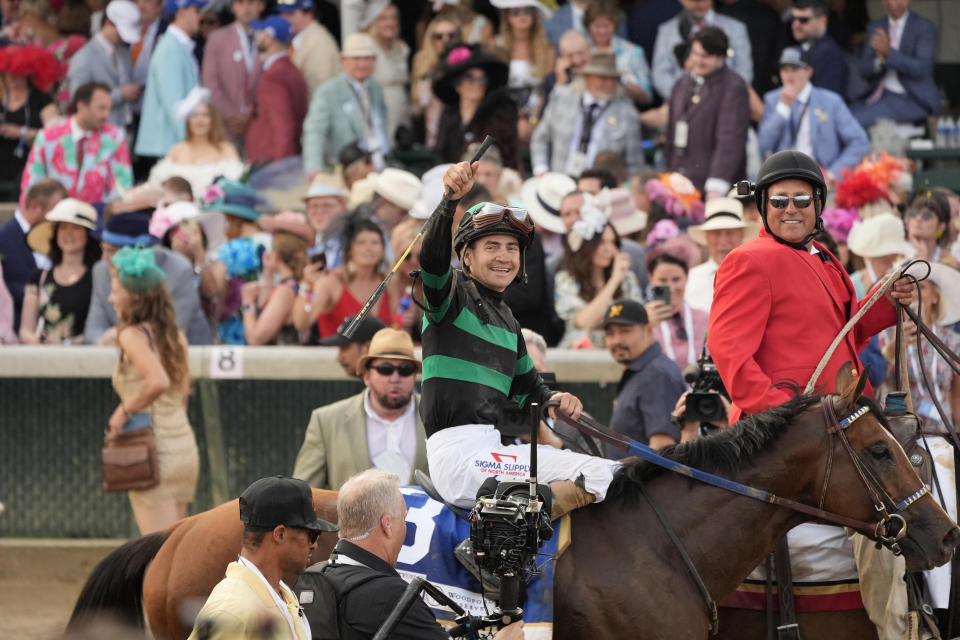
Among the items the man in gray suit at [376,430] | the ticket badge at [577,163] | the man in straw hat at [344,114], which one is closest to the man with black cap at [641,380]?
the man in gray suit at [376,430]

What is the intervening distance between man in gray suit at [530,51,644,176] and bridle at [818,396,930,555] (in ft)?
19.9

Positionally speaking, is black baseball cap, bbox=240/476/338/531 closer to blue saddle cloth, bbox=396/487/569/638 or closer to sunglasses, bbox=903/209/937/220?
blue saddle cloth, bbox=396/487/569/638

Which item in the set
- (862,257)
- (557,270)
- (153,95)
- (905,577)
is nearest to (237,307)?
(557,270)

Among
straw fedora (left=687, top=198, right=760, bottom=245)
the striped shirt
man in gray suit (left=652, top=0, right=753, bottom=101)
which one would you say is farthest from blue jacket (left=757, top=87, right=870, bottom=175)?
the striped shirt

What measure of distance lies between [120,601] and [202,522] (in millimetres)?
433

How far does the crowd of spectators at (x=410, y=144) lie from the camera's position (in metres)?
9.21

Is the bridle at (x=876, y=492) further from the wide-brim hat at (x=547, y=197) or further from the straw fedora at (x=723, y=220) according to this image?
the wide-brim hat at (x=547, y=197)

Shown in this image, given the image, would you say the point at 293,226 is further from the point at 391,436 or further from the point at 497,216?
the point at 497,216

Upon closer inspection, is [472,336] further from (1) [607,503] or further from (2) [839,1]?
(2) [839,1]

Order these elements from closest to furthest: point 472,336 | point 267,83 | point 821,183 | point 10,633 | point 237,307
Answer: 1. point 472,336
2. point 821,183
3. point 10,633
4. point 237,307
5. point 267,83

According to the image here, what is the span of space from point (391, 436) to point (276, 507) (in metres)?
3.08

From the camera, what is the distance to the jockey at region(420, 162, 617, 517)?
512cm

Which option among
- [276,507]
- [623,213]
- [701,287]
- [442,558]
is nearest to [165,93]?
[623,213]

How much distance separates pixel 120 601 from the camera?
5637mm
